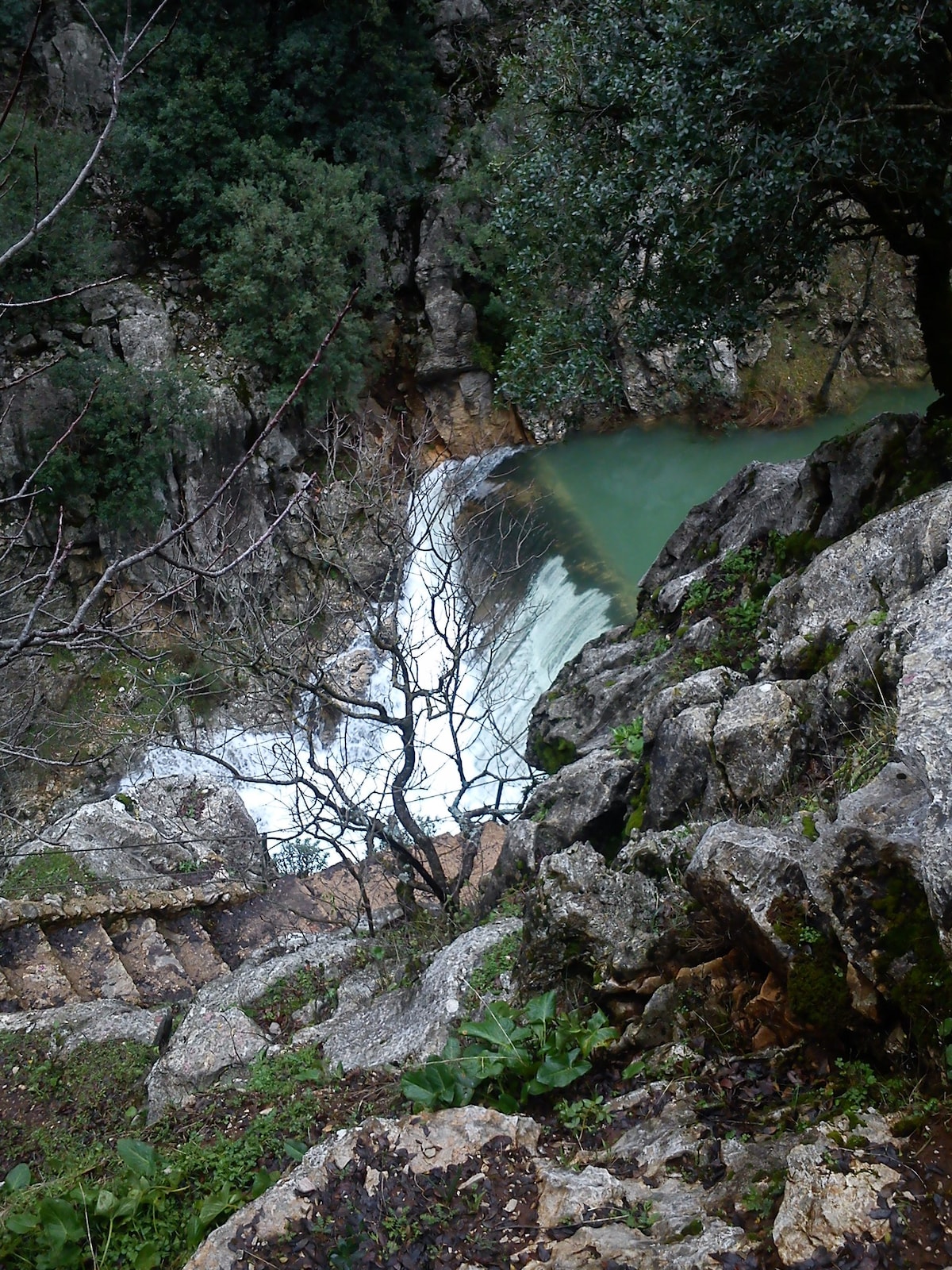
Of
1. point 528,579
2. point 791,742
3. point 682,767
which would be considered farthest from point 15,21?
point 791,742

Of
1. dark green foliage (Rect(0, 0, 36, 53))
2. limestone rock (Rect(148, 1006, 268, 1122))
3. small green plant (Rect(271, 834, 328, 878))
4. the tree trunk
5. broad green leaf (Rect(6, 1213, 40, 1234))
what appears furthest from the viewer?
dark green foliage (Rect(0, 0, 36, 53))

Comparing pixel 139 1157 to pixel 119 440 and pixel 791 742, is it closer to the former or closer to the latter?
pixel 791 742

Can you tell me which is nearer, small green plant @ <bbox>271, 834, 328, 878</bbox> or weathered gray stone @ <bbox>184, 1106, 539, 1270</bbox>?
weathered gray stone @ <bbox>184, 1106, 539, 1270</bbox>

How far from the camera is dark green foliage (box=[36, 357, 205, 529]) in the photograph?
14.3 m

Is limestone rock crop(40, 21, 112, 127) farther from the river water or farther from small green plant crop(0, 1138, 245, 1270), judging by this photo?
small green plant crop(0, 1138, 245, 1270)

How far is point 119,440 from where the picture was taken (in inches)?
569

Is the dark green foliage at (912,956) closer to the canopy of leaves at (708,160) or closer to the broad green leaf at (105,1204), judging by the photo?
the broad green leaf at (105,1204)

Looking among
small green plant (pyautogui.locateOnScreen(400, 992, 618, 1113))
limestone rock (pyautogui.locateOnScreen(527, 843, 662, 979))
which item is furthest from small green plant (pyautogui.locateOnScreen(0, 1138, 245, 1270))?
limestone rock (pyautogui.locateOnScreen(527, 843, 662, 979))

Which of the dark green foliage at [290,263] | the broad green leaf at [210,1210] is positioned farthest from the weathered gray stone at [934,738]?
the dark green foliage at [290,263]

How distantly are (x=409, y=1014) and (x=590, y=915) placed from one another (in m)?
1.85

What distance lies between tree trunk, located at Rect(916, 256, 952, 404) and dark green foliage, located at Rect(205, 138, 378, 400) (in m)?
11.0

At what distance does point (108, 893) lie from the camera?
11.0m

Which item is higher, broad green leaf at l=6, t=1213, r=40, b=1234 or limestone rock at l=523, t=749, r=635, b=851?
broad green leaf at l=6, t=1213, r=40, b=1234

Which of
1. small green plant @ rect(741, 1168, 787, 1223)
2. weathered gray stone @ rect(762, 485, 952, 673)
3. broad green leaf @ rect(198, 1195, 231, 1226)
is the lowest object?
small green plant @ rect(741, 1168, 787, 1223)
